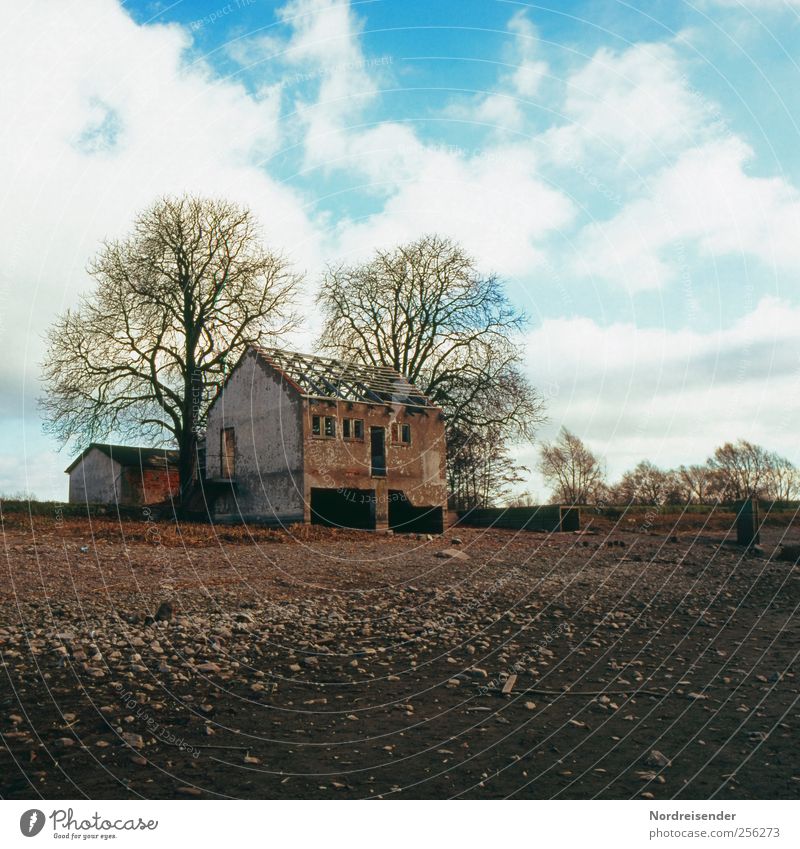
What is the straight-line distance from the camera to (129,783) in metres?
5.31

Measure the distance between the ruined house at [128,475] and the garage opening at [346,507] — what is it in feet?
46.9

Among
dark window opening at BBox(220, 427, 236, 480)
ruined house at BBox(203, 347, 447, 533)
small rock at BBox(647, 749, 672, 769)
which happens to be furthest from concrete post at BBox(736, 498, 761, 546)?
dark window opening at BBox(220, 427, 236, 480)

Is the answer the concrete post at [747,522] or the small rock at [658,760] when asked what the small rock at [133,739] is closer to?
the small rock at [658,760]

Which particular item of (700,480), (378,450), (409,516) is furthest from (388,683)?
(700,480)

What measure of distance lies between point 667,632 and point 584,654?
2.12 metres

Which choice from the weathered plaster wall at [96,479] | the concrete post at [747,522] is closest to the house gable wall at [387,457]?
the concrete post at [747,522]

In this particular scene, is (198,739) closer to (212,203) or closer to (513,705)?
(513,705)

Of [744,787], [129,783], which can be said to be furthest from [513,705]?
[129,783]

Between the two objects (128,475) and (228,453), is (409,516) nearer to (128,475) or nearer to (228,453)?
(228,453)

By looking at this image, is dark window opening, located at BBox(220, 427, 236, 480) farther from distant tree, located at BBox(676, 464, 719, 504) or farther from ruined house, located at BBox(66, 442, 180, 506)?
distant tree, located at BBox(676, 464, 719, 504)

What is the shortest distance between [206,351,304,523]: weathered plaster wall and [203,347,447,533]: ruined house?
1.7 inches

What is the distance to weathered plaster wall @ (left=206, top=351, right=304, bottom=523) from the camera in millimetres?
30453

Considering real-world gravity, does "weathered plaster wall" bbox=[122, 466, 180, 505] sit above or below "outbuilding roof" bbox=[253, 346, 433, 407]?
below

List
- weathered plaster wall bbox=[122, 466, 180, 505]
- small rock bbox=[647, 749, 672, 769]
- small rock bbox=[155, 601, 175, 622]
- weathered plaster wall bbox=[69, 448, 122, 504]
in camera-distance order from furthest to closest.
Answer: weathered plaster wall bbox=[69, 448, 122, 504] < weathered plaster wall bbox=[122, 466, 180, 505] < small rock bbox=[155, 601, 175, 622] < small rock bbox=[647, 749, 672, 769]
